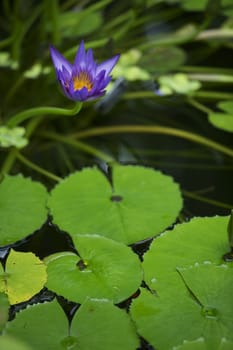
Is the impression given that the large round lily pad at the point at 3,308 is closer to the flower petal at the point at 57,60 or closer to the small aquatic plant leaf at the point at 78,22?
the flower petal at the point at 57,60

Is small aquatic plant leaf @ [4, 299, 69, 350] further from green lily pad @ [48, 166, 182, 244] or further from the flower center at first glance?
the flower center

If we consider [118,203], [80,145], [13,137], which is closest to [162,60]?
[80,145]

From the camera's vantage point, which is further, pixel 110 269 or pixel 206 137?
pixel 206 137

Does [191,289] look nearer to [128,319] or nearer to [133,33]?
[128,319]

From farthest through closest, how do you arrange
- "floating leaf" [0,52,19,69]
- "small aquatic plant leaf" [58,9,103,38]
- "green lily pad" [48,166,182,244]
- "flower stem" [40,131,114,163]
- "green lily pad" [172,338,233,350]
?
"small aquatic plant leaf" [58,9,103,38] → "floating leaf" [0,52,19,69] → "flower stem" [40,131,114,163] → "green lily pad" [48,166,182,244] → "green lily pad" [172,338,233,350]

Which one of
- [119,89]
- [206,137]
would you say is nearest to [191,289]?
[206,137]

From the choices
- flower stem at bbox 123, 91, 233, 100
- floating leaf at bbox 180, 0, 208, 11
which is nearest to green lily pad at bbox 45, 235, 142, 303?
Answer: flower stem at bbox 123, 91, 233, 100
